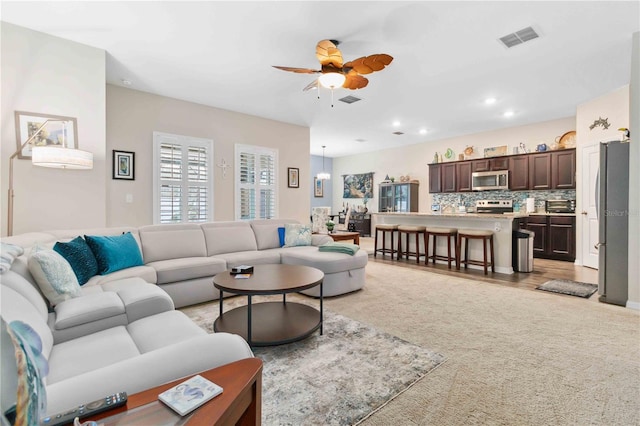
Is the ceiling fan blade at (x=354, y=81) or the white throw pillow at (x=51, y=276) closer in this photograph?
the white throw pillow at (x=51, y=276)

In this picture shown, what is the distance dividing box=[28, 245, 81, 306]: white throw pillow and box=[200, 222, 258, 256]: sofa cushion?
6.55ft

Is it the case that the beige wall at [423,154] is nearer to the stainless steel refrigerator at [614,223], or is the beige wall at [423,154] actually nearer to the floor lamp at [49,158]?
the stainless steel refrigerator at [614,223]

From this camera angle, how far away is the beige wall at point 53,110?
320 centimetres

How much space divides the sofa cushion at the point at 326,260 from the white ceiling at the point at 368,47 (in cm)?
249

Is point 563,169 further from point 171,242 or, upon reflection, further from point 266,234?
point 171,242

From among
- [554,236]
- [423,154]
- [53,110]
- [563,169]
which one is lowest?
[554,236]

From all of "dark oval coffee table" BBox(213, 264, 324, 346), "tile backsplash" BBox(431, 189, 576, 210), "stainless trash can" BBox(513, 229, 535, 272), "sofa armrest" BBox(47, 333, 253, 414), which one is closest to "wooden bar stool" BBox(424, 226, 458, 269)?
"stainless trash can" BBox(513, 229, 535, 272)

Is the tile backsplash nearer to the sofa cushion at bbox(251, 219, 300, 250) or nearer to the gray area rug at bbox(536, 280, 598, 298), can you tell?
the gray area rug at bbox(536, 280, 598, 298)

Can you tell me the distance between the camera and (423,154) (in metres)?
8.77

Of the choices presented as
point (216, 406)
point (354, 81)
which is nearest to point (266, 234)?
point (354, 81)

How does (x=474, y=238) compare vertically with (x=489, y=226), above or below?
below

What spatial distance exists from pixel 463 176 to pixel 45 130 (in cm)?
789

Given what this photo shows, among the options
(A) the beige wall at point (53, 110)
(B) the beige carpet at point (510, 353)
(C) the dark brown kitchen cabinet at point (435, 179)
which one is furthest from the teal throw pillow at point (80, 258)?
(C) the dark brown kitchen cabinet at point (435, 179)

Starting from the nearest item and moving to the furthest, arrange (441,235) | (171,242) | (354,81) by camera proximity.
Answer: (354,81)
(171,242)
(441,235)
